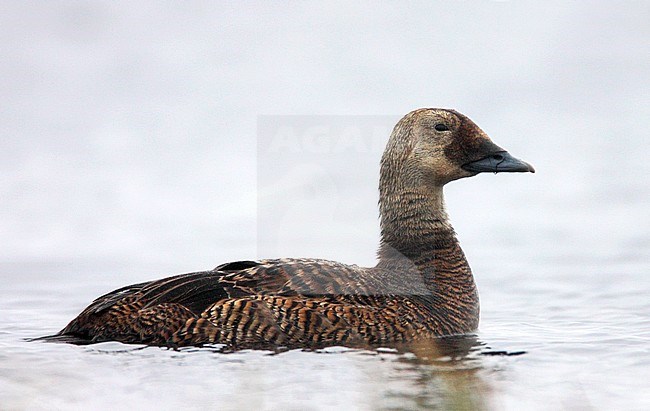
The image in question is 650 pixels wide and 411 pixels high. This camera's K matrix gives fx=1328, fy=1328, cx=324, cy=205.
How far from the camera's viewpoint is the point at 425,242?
1168 cm

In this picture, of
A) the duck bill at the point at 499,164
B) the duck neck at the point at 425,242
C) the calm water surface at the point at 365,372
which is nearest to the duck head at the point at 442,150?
the duck bill at the point at 499,164

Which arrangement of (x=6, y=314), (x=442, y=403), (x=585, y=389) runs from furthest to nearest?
1. (x=6, y=314)
2. (x=585, y=389)
3. (x=442, y=403)

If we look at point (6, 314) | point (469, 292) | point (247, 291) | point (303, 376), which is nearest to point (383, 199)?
point (469, 292)

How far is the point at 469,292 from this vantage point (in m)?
11.5

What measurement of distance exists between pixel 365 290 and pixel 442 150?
1646 millimetres

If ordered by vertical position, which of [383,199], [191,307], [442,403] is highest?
[383,199]

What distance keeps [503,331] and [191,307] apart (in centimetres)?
292

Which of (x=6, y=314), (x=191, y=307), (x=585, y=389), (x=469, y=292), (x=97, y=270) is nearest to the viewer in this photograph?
(x=585, y=389)

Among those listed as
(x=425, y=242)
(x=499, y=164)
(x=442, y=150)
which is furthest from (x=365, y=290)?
(x=499, y=164)

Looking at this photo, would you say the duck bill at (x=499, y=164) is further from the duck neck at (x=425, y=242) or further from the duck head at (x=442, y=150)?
the duck neck at (x=425, y=242)

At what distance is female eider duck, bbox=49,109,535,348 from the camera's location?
10352mm

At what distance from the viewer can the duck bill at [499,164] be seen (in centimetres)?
1153

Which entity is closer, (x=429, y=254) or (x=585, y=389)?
(x=585, y=389)

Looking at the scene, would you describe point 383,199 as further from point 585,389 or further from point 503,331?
point 585,389
